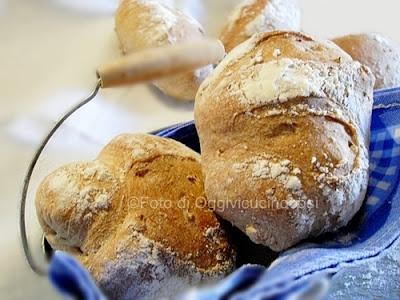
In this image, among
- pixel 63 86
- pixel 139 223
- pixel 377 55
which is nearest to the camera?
pixel 139 223

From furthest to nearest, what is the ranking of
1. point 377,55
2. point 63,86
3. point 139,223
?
point 63,86
point 377,55
point 139,223

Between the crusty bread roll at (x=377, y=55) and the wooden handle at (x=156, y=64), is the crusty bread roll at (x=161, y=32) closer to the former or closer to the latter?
the crusty bread roll at (x=377, y=55)

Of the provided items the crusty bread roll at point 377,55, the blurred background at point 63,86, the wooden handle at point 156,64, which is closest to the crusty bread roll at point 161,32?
the blurred background at point 63,86

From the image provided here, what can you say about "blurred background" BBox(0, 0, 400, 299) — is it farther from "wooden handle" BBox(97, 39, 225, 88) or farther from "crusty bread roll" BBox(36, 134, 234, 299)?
"wooden handle" BBox(97, 39, 225, 88)

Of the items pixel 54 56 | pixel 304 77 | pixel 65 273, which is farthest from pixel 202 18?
pixel 65 273

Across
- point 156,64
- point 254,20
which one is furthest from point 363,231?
point 254,20

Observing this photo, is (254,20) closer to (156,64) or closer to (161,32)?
(161,32)

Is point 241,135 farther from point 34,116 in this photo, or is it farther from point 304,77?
point 34,116

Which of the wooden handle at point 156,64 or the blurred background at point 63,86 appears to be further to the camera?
the blurred background at point 63,86
